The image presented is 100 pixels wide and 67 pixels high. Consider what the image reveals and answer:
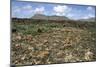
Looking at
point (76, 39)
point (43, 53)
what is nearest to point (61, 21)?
point (76, 39)

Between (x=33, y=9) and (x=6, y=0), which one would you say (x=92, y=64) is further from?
(x=6, y=0)

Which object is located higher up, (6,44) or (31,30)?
(31,30)

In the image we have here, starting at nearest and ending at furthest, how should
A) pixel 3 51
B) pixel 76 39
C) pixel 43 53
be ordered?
pixel 3 51 < pixel 43 53 < pixel 76 39

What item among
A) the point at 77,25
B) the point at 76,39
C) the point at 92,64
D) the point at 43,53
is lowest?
the point at 92,64

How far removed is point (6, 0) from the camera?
252cm

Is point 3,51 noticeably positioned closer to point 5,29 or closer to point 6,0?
point 5,29

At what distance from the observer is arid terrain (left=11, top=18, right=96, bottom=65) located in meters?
2.57

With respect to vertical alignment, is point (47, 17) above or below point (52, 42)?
above

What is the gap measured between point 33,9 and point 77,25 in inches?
28.0

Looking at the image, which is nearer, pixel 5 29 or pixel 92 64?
pixel 5 29

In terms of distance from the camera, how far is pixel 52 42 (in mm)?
2721

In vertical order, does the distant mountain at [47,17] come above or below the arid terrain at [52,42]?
above

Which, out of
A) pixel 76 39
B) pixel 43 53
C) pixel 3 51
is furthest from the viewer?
pixel 76 39

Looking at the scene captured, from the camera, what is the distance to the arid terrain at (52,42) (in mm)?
2570
